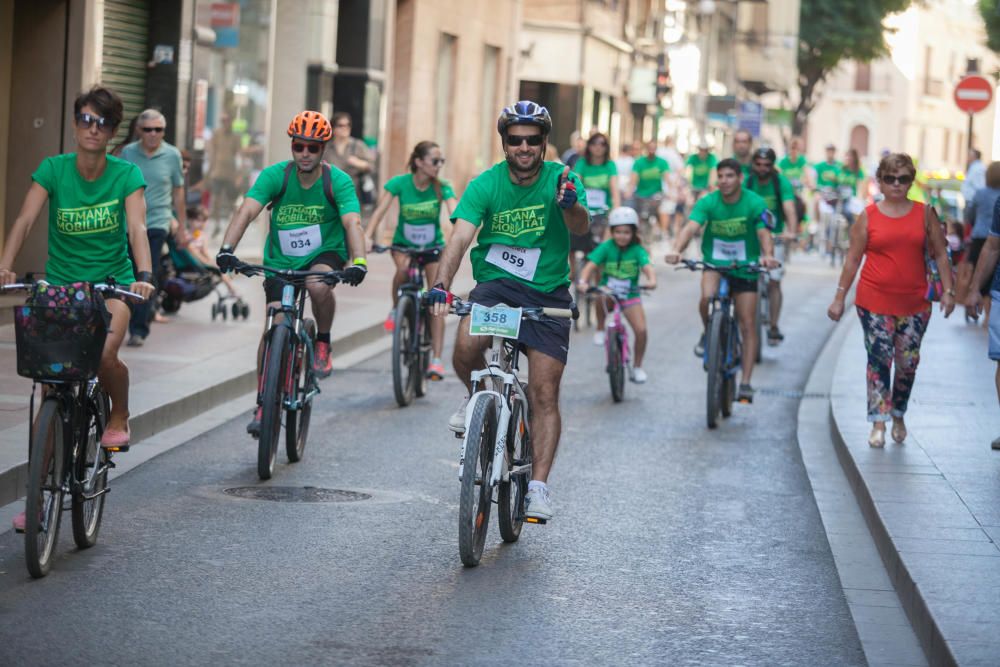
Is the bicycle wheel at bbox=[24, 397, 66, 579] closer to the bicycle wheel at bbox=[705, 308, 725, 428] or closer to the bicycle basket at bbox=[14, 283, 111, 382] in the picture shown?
the bicycle basket at bbox=[14, 283, 111, 382]

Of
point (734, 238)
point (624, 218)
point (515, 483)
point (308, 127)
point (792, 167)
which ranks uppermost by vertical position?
point (792, 167)

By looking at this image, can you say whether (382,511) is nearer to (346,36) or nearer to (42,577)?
(42,577)

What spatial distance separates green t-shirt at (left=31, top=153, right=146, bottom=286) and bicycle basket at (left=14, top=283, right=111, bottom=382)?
31.7 inches

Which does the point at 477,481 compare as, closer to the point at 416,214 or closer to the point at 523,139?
the point at 523,139

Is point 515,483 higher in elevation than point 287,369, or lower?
lower

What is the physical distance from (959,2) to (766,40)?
125 feet

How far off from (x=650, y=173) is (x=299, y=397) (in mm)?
19854

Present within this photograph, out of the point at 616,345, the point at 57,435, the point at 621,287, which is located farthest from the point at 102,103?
the point at 621,287

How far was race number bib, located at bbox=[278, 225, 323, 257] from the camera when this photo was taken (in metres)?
9.92

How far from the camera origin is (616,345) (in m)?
13.2

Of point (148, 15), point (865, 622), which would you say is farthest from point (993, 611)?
point (148, 15)

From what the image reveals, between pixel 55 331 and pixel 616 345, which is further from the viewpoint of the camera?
pixel 616 345

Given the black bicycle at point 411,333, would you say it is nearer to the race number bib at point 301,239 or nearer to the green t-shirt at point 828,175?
the race number bib at point 301,239

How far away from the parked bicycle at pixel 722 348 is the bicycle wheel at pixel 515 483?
4271 mm
